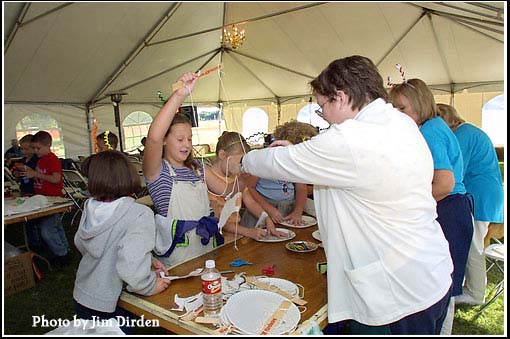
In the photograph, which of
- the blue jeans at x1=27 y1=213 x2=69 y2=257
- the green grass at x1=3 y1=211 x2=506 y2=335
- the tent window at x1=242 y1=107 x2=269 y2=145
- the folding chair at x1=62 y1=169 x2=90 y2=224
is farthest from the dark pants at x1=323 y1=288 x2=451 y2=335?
the tent window at x1=242 y1=107 x2=269 y2=145

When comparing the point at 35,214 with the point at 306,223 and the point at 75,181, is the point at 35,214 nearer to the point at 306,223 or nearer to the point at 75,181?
the point at 306,223

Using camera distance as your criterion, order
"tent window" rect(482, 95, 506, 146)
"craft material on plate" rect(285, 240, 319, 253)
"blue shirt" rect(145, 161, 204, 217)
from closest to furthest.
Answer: "blue shirt" rect(145, 161, 204, 217), "craft material on plate" rect(285, 240, 319, 253), "tent window" rect(482, 95, 506, 146)

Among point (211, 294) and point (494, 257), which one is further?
point (494, 257)

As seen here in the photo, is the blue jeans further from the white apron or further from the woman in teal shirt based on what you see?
the woman in teal shirt

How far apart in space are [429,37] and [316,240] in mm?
8066

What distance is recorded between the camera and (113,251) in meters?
1.54

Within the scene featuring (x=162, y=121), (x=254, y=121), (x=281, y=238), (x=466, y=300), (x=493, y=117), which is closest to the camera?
(x=162, y=121)

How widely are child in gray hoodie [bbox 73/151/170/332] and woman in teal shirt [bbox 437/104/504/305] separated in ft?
7.72

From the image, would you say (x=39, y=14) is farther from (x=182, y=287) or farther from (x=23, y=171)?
(x=182, y=287)

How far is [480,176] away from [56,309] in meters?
3.65

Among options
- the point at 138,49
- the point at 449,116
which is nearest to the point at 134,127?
the point at 138,49

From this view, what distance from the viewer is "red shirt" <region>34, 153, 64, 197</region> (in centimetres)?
404

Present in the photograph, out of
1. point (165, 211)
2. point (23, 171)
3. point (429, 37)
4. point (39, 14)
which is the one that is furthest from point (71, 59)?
point (429, 37)

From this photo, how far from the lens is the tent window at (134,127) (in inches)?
497
